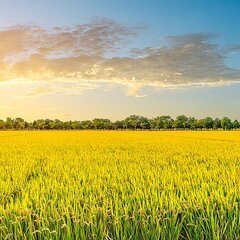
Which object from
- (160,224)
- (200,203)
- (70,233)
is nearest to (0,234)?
(70,233)

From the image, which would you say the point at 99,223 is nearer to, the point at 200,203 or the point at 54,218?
the point at 54,218

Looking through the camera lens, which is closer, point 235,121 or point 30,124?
point 235,121

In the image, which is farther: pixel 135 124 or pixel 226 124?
pixel 135 124

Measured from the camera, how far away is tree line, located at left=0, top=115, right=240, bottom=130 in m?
126

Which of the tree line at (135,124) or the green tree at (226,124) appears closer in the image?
the green tree at (226,124)

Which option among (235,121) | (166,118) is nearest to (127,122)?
(166,118)

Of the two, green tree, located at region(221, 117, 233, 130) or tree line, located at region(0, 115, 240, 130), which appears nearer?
green tree, located at region(221, 117, 233, 130)

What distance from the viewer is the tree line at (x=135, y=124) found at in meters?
126

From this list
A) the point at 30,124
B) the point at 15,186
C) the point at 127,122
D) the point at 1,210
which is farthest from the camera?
the point at 30,124

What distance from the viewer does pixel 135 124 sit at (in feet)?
455

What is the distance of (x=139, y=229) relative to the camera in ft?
11.2

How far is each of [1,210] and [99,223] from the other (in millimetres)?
1239

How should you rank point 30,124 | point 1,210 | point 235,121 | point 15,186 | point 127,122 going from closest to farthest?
point 1,210
point 15,186
point 235,121
point 127,122
point 30,124

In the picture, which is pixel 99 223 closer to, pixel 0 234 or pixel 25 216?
pixel 25 216
